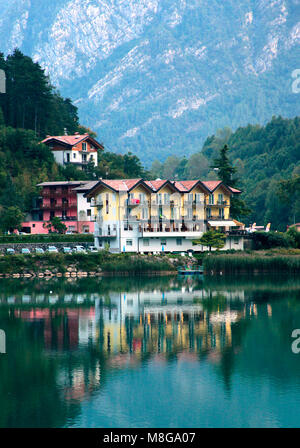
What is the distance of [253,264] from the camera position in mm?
75562

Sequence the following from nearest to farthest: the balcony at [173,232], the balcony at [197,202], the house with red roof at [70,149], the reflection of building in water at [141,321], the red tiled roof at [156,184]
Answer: the reflection of building in water at [141,321] → the balcony at [173,232] → the red tiled roof at [156,184] → the balcony at [197,202] → the house with red roof at [70,149]

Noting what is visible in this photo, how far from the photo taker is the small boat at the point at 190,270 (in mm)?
77562

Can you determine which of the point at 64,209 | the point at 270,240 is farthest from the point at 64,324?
the point at 64,209

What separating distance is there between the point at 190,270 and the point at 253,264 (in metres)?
6.70

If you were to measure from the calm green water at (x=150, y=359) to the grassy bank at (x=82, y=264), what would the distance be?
15601mm

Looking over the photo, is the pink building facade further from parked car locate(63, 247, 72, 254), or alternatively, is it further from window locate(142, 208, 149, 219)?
parked car locate(63, 247, 72, 254)

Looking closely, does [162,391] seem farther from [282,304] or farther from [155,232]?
[155,232]

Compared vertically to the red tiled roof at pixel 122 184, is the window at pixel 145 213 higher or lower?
lower

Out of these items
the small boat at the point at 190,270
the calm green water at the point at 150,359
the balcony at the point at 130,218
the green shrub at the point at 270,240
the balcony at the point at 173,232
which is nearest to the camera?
the calm green water at the point at 150,359

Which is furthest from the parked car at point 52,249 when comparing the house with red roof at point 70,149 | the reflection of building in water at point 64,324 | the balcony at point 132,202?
the house with red roof at point 70,149

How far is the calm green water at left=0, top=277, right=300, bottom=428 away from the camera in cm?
2955

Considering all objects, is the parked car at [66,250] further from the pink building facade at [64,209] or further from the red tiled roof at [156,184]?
the pink building facade at [64,209]

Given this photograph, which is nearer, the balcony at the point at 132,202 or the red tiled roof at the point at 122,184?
the red tiled roof at the point at 122,184

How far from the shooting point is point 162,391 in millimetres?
32281
